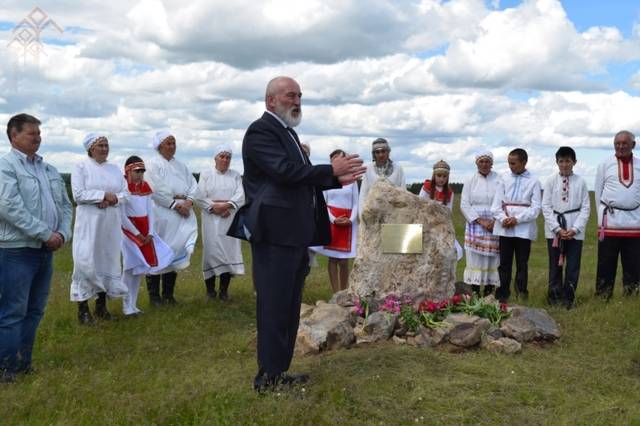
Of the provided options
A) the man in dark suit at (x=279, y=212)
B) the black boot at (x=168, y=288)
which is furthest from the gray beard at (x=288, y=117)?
the black boot at (x=168, y=288)

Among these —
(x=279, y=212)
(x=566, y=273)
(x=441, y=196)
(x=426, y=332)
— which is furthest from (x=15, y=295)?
(x=566, y=273)

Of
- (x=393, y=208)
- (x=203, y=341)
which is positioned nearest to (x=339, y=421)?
(x=203, y=341)

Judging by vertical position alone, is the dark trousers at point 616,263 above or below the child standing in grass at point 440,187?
below

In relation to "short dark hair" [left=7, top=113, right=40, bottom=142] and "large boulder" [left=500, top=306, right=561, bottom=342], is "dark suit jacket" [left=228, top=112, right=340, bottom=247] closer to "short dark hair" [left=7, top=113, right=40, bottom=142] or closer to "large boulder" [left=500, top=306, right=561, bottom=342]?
"short dark hair" [left=7, top=113, right=40, bottom=142]

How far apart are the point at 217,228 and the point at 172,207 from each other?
73cm

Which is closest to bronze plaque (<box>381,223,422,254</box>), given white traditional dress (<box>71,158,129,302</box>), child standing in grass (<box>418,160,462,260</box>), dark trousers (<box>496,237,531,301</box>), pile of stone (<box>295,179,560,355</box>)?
pile of stone (<box>295,179,560,355</box>)

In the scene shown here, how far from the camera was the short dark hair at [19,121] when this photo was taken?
6.48 metres

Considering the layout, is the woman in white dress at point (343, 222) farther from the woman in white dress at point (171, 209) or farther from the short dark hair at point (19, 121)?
the short dark hair at point (19, 121)

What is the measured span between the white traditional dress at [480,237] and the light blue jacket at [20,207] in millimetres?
5722

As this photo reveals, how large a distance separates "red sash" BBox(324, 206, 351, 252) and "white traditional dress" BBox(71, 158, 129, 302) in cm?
297

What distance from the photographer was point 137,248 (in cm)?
959

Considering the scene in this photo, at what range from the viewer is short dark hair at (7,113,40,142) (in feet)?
21.3

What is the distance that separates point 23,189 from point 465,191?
608 centimetres

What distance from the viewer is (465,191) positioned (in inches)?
402
